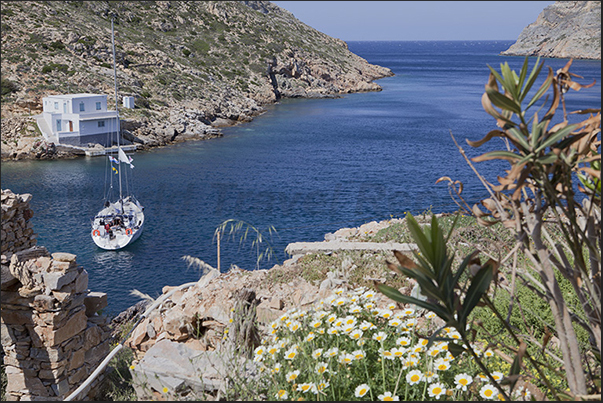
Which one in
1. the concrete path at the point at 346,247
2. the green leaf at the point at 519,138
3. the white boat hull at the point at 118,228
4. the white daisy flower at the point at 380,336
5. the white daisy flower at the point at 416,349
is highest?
the green leaf at the point at 519,138

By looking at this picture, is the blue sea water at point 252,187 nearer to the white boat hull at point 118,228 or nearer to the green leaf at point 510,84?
the white boat hull at point 118,228

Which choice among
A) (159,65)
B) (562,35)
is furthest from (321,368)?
(562,35)

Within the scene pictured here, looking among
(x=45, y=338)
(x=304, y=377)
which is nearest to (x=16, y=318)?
(x=45, y=338)

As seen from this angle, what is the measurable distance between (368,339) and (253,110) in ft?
220

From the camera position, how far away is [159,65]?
2616 inches

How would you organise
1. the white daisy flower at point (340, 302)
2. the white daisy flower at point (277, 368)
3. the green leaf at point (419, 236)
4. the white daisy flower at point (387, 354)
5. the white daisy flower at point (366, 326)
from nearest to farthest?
the green leaf at point (419, 236) → the white daisy flower at point (387, 354) → the white daisy flower at point (277, 368) → the white daisy flower at point (366, 326) → the white daisy flower at point (340, 302)

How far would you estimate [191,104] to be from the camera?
198ft

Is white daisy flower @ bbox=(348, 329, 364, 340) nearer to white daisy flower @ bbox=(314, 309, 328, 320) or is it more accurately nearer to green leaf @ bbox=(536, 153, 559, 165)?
white daisy flower @ bbox=(314, 309, 328, 320)

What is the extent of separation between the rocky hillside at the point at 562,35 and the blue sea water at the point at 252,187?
293 ft

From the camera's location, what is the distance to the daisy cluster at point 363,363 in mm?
3332

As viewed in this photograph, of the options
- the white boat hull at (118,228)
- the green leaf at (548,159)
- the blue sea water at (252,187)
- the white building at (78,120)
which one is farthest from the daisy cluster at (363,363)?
the white building at (78,120)

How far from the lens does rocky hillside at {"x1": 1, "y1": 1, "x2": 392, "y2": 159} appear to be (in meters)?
51.2

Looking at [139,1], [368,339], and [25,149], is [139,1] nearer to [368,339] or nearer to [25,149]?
[25,149]

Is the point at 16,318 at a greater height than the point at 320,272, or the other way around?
the point at 320,272
